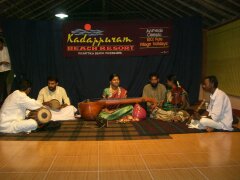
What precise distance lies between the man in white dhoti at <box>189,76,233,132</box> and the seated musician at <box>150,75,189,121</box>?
2.55 ft

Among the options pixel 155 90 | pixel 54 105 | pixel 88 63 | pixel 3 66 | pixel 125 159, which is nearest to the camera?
pixel 125 159

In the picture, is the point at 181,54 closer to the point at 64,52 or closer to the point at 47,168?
the point at 64,52

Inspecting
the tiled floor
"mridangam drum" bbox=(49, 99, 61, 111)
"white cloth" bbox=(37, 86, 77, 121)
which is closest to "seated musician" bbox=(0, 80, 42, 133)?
the tiled floor

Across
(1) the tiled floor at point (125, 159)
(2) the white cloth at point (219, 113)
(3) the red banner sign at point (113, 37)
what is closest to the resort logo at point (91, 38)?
(3) the red banner sign at point (113, 37)

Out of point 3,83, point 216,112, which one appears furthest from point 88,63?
point 216,112

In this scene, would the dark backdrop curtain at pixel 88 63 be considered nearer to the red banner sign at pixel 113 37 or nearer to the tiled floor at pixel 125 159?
the red banner sign at pixel 113 37

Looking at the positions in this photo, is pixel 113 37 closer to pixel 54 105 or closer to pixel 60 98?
pixel 60 98

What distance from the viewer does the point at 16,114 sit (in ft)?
14.5

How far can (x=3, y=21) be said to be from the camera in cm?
662

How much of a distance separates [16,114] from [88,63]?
8.96 feet

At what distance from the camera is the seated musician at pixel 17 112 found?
4348 millimetres

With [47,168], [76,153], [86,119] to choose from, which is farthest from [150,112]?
[47,168]

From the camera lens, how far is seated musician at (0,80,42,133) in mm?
4348

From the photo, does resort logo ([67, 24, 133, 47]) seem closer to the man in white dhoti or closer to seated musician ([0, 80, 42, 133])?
seated musician ([0, 80, 42, 133])
